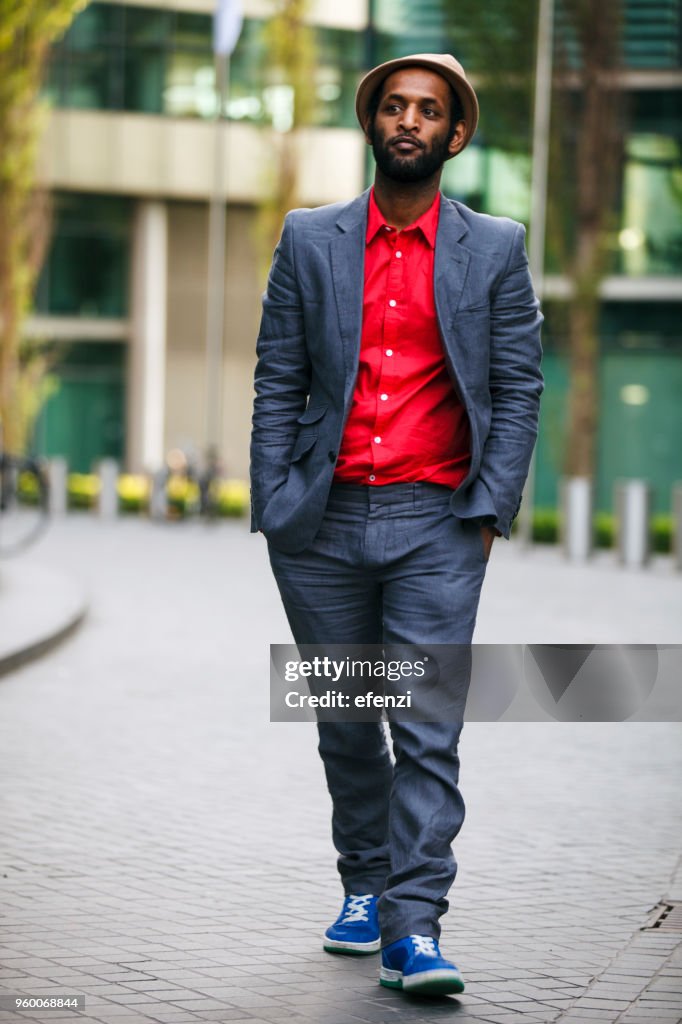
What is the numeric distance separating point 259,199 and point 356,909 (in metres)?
30.9

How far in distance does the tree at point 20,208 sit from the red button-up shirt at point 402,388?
87.8ft

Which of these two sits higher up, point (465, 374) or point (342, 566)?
point (465, 374)

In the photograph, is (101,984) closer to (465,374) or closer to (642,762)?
(465,374)

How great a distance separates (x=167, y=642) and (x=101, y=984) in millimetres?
8278

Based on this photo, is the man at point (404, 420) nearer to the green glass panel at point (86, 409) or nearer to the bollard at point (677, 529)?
the bollard at point (677, 529)

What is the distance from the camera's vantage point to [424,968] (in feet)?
14.0

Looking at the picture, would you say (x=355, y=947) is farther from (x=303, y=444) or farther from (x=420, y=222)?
(x=420, y=222)

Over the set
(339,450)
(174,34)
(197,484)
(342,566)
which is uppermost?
(174,34)

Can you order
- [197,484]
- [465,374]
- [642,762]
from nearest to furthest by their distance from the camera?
[465,374] < [642,762] < [197,484]

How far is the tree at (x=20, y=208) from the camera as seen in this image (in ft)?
101

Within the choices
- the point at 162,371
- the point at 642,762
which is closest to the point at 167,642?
the point at 642,762

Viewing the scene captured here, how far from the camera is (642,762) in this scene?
8.30 metres

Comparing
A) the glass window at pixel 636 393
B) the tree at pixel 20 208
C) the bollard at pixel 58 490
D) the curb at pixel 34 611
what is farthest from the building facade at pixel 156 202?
the curb at pixel 34 611

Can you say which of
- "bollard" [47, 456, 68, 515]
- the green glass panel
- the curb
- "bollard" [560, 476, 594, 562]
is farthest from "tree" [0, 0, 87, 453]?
the curb
